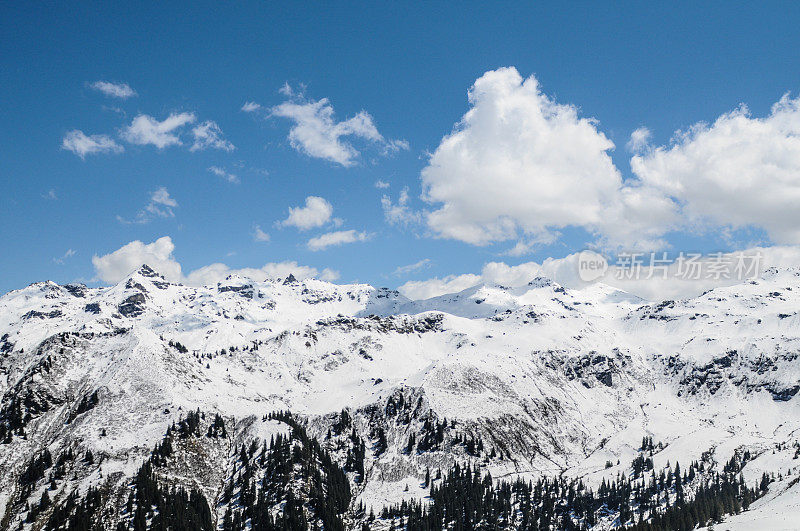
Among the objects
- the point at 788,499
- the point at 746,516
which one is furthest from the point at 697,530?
the point at 788,499

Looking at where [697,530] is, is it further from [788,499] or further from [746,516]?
[788,499]

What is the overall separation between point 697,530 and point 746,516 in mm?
16771

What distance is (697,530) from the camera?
19650 centimetres

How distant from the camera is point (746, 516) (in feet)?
618

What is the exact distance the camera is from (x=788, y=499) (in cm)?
19888

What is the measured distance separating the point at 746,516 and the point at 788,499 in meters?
23.6

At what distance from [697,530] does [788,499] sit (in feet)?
114
